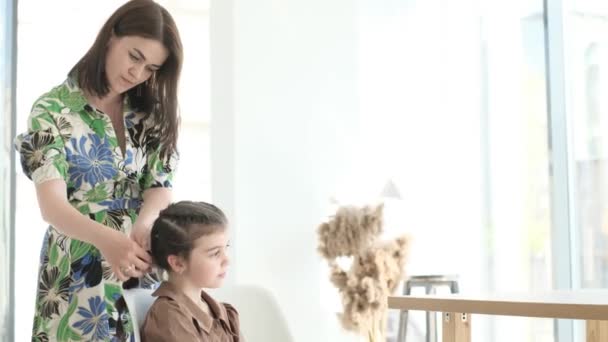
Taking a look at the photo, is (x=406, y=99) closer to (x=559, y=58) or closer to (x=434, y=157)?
(x=434, y=157)

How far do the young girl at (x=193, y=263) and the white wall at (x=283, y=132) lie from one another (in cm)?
168

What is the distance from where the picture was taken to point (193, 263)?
1759 millimetres

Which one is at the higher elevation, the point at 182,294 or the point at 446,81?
the point at 446,81

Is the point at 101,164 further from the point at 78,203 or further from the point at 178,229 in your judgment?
the point at 178,229

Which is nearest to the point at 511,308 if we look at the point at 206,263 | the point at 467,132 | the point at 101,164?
the point at 206,263

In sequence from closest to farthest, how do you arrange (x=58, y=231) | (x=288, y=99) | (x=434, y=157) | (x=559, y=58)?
(x=58, y=231), (x=288, y=99), (x=559, y=58), (x=434, y=157)

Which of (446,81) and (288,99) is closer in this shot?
(288,99)

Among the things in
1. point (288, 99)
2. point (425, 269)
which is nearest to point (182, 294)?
point (288, 99)

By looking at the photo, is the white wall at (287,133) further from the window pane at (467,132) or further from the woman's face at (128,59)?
the woman's face at (128,59)

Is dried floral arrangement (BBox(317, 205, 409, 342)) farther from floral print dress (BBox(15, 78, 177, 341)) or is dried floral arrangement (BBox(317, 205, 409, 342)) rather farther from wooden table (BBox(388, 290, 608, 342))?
floral print dress (BBox(15, 78, 177, 341))

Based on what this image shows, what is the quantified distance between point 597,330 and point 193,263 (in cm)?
79

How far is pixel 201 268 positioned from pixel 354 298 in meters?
1.77

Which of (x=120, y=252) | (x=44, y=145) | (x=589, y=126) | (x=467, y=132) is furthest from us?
(x=467, y=132)

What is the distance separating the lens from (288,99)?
3688 millimetres
